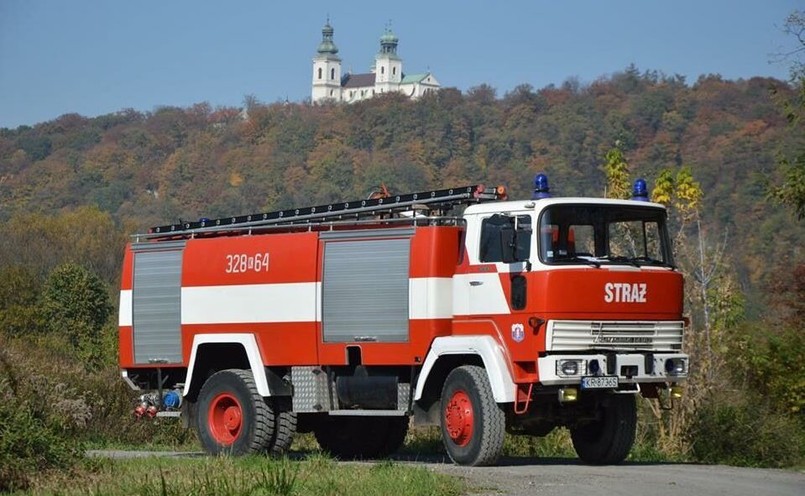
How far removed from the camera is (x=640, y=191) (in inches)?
730

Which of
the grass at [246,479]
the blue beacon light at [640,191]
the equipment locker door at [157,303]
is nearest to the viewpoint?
the grass at [246,479]

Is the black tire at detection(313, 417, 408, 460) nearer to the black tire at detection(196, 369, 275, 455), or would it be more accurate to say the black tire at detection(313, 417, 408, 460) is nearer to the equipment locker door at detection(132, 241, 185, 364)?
the black tire at detection(196, 369, 275, 455)

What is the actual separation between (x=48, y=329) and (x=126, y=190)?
76.6 meters

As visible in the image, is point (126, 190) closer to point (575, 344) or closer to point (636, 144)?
point (636, 144)

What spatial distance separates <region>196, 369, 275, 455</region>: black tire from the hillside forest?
99.8 inches

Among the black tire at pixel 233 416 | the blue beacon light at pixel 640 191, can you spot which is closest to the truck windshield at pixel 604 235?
the blue beacon light at pixel 640 191

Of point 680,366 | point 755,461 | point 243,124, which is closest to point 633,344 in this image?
point 680,366

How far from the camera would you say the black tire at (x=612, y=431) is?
18.1m

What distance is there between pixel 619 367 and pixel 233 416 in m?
5.59

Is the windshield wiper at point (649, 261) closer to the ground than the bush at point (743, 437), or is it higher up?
higher up

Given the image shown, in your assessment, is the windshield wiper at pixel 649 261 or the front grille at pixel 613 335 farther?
the windshield wiper at pixel 649 261

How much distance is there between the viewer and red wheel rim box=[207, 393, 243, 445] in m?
19.8

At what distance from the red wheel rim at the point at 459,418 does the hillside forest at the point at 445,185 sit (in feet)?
14.9

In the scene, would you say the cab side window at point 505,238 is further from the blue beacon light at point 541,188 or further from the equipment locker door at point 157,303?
the equipment locker door at point 157,303
